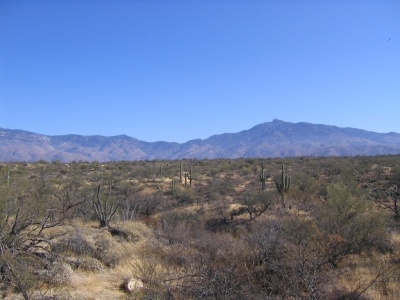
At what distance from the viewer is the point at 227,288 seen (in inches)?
268

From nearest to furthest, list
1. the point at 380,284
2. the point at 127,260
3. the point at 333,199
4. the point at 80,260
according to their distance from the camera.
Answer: the point at 380,284 → the point at 80,260 → the point at 127,260 → the point at 333,199

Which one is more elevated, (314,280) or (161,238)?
(314,280)

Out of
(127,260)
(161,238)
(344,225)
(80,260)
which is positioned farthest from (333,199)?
(80,260)

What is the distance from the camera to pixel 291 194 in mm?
22625

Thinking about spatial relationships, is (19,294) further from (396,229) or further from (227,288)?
(396,229)

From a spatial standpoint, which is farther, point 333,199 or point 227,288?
point 333,199

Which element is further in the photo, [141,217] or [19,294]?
[141,217]

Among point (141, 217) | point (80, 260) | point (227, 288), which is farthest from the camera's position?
point (141, 217)

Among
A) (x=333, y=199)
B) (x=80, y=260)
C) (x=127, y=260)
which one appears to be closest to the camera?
(x=80, y=260)

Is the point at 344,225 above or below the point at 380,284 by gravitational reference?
above

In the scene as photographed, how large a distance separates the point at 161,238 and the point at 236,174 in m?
25.1

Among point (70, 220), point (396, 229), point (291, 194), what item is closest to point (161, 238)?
point (70, 220)

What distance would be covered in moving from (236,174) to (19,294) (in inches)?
1266

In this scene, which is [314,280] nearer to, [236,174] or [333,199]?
[333,199]
